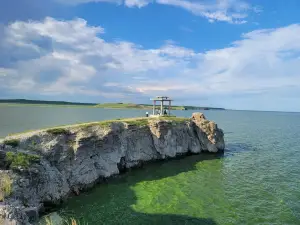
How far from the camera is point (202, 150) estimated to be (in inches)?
1946

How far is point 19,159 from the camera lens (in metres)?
21.3

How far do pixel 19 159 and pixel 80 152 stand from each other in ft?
30.4

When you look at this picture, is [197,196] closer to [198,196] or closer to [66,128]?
[198,196]

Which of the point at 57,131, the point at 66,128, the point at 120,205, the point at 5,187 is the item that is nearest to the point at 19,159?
the point at 5,187

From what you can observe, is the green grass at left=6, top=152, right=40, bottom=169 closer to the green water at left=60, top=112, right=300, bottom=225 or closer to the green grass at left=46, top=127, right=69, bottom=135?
the green water at left=60, top=112, right=300, bottom=225

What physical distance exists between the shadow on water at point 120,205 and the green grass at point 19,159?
218 inches

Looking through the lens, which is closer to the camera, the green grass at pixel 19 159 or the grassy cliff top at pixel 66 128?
the green grass at pixel 19 159

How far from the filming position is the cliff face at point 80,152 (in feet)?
65.4

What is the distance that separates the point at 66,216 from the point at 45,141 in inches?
386

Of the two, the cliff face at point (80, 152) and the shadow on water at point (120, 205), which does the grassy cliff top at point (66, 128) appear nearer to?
the cliff face at point (80, 152)

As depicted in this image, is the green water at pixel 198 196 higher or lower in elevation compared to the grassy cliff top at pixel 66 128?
lower

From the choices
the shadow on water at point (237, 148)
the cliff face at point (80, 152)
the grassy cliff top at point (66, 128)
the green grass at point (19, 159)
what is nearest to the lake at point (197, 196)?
the cliff face at point (80, 152)

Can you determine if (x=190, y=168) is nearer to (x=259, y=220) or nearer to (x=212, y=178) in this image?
(x=212, y=178)

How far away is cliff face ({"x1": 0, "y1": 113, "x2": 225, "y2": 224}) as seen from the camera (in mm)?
19933
